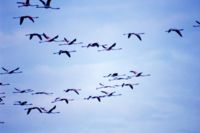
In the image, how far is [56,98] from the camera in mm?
72312

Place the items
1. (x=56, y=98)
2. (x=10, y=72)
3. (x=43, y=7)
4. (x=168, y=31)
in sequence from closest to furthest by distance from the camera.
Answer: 1. (x=43, y=7)
2. (x=168, y=31)
3. (x=10, y=72)
4. (x=56, y=98)

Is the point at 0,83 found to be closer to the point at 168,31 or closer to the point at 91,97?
the point at 91,97

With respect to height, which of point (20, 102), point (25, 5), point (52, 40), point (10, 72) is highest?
point (25, 5)

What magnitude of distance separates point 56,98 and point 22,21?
16178 mm

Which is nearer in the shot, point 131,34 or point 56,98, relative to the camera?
point 131,34

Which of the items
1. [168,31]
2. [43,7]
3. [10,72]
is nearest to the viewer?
[43,7]

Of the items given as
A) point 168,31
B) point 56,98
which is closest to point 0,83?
point 56,98

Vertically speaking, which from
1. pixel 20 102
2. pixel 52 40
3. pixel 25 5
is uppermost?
pixel 25 5

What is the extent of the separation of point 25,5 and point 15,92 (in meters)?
15.5

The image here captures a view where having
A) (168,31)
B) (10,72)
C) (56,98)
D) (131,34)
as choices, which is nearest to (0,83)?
(10,72)

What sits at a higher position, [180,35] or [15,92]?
[180,35]

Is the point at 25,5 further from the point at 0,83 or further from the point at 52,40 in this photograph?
the point at 0,83

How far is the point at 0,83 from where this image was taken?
226 ft

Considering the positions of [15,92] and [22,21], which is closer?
[22,21]
